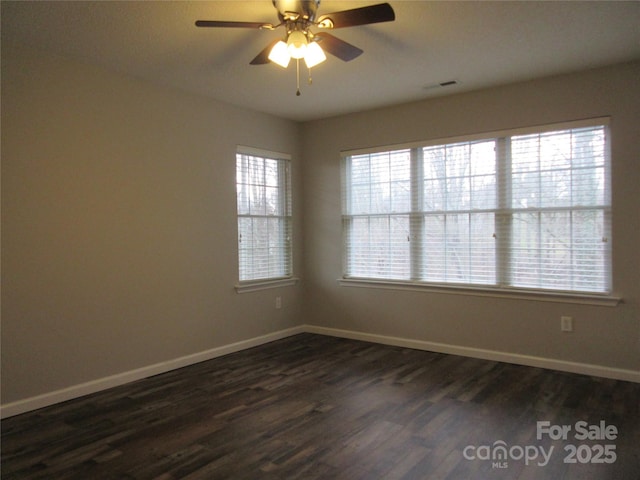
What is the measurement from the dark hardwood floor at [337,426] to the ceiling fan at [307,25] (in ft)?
7.44

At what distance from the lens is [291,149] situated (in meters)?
5.33

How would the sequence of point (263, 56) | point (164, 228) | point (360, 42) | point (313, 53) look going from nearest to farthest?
point (313, 53), point (263, 56), point (360, 42), point (164, 228)

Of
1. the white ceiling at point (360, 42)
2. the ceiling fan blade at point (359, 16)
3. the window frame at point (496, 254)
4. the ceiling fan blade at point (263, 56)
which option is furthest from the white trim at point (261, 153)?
the ceiling fan blade at point (359, 16)

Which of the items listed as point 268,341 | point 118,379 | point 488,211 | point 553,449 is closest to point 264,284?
point 268,341

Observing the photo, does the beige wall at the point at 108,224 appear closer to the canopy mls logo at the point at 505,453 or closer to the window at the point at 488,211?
the window at the point at 488,211

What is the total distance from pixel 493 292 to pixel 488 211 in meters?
0.76

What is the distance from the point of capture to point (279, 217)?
5160 millimetres

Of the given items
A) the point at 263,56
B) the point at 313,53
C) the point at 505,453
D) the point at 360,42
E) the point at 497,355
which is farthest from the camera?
the point at 497,355

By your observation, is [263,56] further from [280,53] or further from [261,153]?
[261,153]

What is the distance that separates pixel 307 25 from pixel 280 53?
0.75 ft

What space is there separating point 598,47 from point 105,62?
3688 millimetres

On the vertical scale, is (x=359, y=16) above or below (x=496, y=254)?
above

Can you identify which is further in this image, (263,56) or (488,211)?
Answer: (488,211)

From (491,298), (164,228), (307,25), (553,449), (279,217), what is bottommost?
(553,449)
